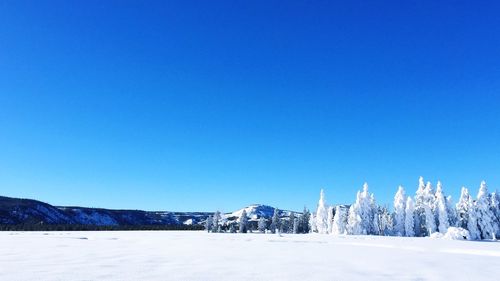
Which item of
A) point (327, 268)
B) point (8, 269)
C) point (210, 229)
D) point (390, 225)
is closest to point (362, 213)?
point (390, 225)

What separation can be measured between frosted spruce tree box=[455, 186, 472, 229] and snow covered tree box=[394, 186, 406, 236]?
41.3 ft

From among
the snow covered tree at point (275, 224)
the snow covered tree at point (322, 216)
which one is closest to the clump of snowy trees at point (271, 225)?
the snow covered tree at point (275, 224)

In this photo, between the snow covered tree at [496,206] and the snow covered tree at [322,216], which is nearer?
the snow covered tree at [496,206]

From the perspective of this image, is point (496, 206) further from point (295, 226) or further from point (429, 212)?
point (295, 226)

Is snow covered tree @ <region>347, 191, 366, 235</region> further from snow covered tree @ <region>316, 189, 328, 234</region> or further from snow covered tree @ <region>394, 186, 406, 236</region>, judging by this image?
snow covered tree @ <region>316, 189, 328, 234</region>

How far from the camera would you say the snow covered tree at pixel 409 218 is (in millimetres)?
97062

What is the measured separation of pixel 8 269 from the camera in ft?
54.0

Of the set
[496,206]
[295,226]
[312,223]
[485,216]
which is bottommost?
[295,226]

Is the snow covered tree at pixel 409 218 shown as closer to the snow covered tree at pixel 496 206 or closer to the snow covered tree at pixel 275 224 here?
the snow covered tree at pixel 496 206

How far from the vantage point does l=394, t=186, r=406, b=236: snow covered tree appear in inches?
3900

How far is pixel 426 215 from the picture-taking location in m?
95.0

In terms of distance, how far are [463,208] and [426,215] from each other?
12780mm

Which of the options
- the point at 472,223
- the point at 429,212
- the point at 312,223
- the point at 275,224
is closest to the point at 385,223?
the point at 429,212

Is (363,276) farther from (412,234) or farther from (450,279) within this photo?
(412,234)
